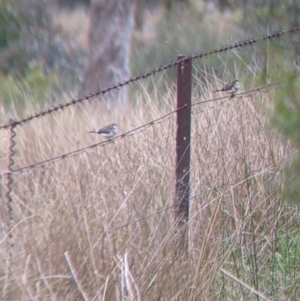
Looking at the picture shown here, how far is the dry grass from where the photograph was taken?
11.6 feet

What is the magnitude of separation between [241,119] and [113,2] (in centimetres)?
659

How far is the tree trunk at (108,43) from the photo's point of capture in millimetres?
10766

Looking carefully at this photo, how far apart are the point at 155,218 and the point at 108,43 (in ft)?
23.6

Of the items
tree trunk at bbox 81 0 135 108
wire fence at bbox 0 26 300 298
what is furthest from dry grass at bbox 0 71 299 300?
tree trunk at bbox 81 0 135 108

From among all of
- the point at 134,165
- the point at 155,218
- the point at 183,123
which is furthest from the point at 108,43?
the point at 155,218

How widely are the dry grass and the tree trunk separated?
5.78 meters

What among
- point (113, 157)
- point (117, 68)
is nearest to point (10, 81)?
point (117, 68)

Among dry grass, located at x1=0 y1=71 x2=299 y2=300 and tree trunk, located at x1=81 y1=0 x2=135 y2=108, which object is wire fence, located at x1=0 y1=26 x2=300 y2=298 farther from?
tree trunk, located at x1=81 y1=0 x2=135 y2=108

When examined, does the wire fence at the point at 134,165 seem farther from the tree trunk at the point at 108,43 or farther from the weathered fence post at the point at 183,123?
the tree trunk at the point at 108,43

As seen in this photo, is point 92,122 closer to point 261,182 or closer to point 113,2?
point 261,182

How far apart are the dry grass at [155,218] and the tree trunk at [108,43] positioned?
5783 mm

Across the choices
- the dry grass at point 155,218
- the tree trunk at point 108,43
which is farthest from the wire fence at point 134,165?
the tree trunk at point 108,43

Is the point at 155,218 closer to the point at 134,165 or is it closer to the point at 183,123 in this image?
the point at 183,123

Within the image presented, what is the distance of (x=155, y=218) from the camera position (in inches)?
154
